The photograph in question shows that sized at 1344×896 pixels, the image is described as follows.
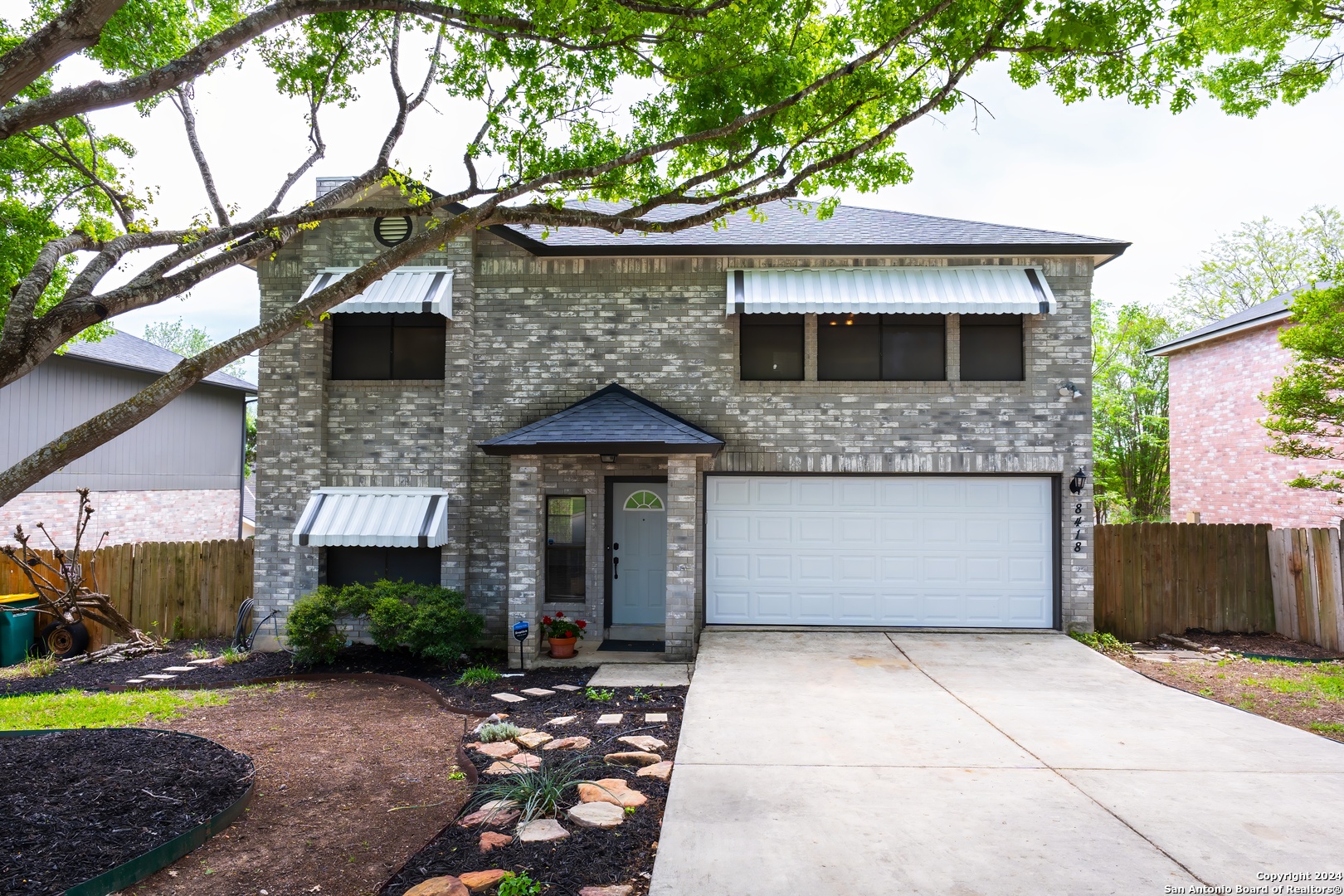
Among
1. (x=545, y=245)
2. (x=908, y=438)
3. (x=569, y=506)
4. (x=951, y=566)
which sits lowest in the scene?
(x=951, y=566)

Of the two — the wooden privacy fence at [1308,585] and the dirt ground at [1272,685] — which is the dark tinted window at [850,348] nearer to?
the dirt ground at [1272,685]

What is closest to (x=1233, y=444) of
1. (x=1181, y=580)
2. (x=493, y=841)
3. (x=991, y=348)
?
(x=1181, y=580)

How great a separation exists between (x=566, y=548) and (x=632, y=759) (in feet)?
18.3

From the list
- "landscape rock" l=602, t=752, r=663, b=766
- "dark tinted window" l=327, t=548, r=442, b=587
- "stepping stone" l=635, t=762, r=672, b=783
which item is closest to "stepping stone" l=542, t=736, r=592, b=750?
"landscape rock" l=602, t=752, r=663, b=766

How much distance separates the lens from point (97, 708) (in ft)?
27.4

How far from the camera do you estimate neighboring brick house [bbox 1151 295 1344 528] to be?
50.7ft

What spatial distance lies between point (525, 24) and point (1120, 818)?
7.74 metres

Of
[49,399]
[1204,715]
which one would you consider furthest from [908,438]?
[49,399]

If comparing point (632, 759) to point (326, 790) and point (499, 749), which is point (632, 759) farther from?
point (326, 790)

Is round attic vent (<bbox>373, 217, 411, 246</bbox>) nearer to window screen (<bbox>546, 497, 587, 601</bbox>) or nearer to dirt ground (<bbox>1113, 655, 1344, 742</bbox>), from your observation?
window screen (<bbox>546, 497, 587, 601</bbox>)

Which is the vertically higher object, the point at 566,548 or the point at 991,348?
the point at 991,348

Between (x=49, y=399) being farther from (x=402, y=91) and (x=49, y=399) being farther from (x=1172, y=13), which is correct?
(x=1172, y=13)

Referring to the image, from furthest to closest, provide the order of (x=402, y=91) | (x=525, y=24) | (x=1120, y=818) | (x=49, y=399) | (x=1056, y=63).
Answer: (x=49, y=399)
(x=402, y=91)
(x=1056, y=63)
(x=525, y=24)
(x=1120, y=818)

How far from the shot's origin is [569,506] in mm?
11492
